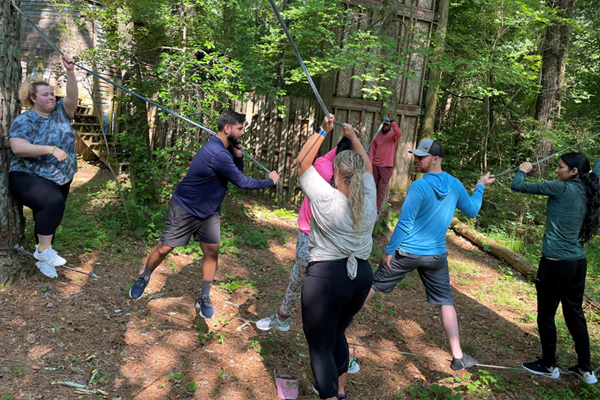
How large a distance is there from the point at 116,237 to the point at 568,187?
554 cm

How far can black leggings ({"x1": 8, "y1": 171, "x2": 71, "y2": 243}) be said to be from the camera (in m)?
3.88

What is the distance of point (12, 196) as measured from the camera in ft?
13.3

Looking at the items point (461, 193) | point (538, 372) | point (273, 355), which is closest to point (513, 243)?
point (538, 372)

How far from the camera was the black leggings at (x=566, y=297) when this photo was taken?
3893mm

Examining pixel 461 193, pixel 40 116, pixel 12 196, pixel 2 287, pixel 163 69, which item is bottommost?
pixel 2 287

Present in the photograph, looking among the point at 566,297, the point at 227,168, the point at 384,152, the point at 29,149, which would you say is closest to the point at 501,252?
the point at 384,152

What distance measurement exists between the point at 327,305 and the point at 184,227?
185 cm

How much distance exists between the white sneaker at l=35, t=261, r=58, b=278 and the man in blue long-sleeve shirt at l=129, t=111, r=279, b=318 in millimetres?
888

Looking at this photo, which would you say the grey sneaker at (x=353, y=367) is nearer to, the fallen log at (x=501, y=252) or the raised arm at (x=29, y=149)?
the raised arm at (x=29, y=149)

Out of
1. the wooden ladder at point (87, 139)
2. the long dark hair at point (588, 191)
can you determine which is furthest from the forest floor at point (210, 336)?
the wooden ladder at point (87, 139)

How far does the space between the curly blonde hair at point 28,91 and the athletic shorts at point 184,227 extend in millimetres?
1625

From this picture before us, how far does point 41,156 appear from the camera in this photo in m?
3.95

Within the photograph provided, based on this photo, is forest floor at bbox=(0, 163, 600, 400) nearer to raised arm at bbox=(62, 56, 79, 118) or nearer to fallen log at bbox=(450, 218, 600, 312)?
fallen log at bbox=(450, 218, 600, 312)

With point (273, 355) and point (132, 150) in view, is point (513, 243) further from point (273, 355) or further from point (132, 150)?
point (132, 150)
